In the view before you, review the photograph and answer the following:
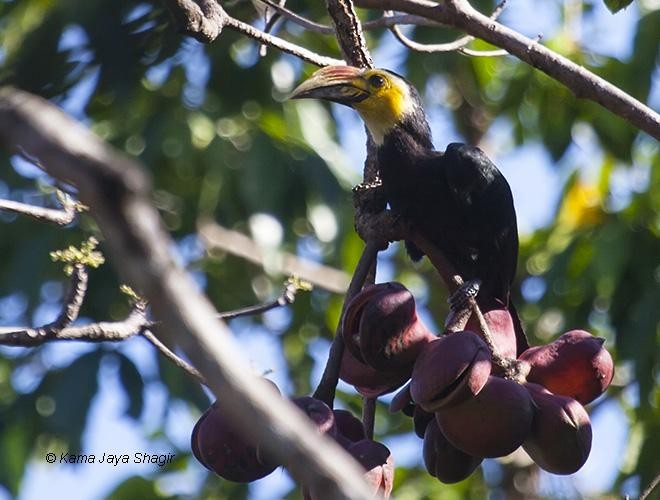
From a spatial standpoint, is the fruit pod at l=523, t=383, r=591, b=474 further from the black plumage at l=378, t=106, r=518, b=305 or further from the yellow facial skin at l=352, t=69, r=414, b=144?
the yellow facial skin at l=352, t=69, r=414, b=144

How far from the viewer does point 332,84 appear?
2.72 m

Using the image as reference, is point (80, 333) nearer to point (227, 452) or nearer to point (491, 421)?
point (227, 452)

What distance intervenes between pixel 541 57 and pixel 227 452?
0.97 m

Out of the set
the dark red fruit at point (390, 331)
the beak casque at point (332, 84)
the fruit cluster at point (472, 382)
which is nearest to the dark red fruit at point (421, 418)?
the fruit cluster at point (472, 382)

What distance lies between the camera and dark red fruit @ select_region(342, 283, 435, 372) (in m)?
1.72

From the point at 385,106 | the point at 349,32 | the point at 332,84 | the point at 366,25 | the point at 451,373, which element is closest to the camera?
the point at 451,373

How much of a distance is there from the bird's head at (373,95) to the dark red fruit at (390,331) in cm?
104

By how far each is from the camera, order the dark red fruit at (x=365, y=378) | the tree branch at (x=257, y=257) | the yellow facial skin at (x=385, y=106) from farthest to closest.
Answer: the tree branch at (x=257, y=257), the yellow facial skin at (x=385, y=106), the dark red fruit at (x=365, y=378)

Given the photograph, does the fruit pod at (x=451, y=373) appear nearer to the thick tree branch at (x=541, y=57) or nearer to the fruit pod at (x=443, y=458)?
the fruit pod at (x=443, y=458)

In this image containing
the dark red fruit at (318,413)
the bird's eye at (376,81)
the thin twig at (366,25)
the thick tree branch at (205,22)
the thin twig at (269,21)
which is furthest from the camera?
the bird's eye at (376,81)

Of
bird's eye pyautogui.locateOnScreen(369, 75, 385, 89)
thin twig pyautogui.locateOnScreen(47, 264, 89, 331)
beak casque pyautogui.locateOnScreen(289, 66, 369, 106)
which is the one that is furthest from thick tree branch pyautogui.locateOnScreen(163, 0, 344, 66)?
bird's eye pyautogui.locateOnScreen(369, 75, 385, 89)

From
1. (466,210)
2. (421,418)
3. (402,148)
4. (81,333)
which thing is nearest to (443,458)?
(421,418)

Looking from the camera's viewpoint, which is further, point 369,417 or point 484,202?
point 484,202

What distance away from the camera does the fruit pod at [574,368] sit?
71.3 inches
